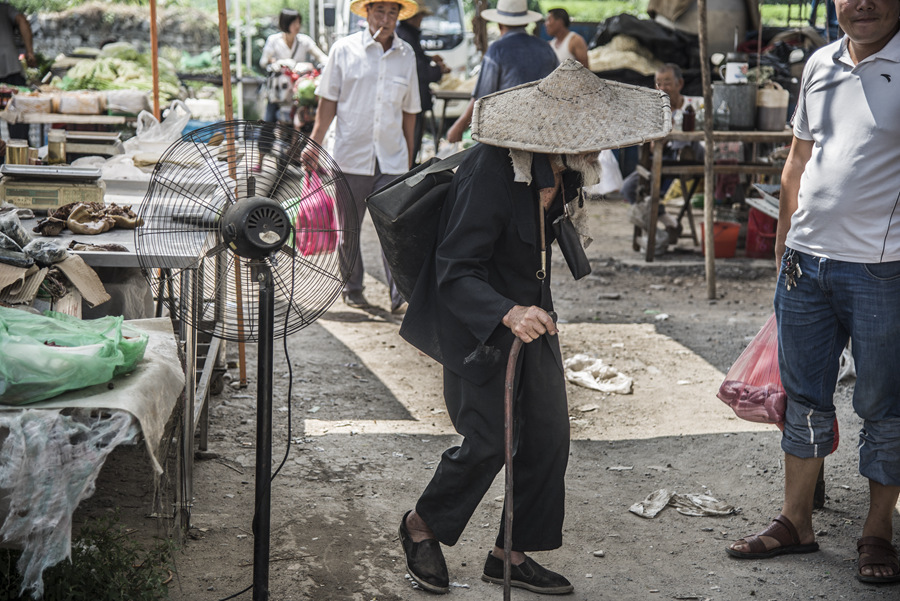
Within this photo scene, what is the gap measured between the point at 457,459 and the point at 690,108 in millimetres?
6341

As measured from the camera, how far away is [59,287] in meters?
3.11

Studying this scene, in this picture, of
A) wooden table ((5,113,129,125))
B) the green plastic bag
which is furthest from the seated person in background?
the green plastic bag

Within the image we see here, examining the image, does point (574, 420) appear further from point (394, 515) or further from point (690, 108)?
point (690, 108)

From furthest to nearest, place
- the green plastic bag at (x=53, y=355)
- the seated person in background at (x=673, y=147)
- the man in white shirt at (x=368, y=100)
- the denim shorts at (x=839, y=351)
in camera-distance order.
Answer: the seated person in background at (x=673, y=147) < the man in white shirt at (x=368, y=100) < the denim shorts at (x=839, y=351) < the green plastic bag at (x=53, y=355)

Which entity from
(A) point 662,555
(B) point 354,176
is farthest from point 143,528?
(B) point 354,176

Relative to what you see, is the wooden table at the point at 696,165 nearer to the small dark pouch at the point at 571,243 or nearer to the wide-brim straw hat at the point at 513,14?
the wide-brim straw hat at the point at 513,14

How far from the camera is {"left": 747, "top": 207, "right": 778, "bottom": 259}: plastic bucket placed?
8.95m

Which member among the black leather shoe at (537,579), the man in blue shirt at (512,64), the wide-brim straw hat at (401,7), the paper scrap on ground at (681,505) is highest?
the wide-brim straw hat at (401,7)

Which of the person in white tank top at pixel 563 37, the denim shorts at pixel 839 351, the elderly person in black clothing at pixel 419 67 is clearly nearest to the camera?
the denim shorts at pixel 839 351

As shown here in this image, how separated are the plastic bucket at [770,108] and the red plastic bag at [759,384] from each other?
17.3 feet

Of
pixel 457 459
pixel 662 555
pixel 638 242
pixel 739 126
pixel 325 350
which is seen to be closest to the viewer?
pixel 457 459

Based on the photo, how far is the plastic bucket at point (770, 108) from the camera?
27.5ft

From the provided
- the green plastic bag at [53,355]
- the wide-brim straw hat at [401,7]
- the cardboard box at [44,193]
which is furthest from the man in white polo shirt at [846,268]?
the wide-brim straw hat at [401,7]

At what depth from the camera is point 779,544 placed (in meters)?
3.53
